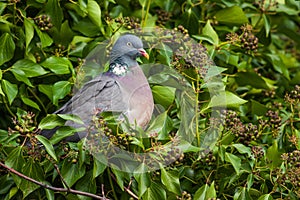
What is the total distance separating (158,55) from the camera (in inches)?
105

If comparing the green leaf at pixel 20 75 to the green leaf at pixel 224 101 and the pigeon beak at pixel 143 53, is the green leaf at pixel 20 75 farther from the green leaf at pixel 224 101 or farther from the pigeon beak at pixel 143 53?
the green leaf at pixel 224 101

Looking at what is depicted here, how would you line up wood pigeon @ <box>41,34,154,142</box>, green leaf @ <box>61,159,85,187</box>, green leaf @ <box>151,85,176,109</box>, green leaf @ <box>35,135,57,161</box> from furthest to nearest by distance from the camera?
green leaf @ <box>151,85,176,109</box>, wood pigeon @ <box>41,34,154,142</box>, green leaf @ <box>61,159,85,187</box>, green leaf @ <box>35,135,57,161</box>

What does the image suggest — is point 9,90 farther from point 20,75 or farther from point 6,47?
point 6,47

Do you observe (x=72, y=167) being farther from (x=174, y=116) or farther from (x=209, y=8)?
(x=209, y=8)

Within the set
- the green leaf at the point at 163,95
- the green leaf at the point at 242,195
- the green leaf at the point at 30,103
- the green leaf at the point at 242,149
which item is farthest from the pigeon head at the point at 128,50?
the green leaf at the point at 242,195

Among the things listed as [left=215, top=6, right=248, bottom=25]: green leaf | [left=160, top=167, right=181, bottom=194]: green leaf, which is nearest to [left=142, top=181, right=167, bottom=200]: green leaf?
[left=160, top=167, right=181, bottom=194]: green leaf

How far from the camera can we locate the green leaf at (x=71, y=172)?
89.5 inches

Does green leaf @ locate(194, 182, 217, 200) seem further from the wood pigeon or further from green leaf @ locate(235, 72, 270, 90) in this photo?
green leaf @ locate(235, 72, 270, 90)

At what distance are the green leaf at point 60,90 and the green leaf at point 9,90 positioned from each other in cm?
15

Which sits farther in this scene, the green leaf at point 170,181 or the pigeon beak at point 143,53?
the pigeon beak at point 143,53

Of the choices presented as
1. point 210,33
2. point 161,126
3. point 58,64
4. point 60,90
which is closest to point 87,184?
point 161,126

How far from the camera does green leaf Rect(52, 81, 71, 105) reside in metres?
2.59

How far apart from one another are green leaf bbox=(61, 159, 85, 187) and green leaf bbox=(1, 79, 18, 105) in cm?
38

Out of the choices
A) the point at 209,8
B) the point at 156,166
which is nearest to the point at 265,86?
the point at 209,8
